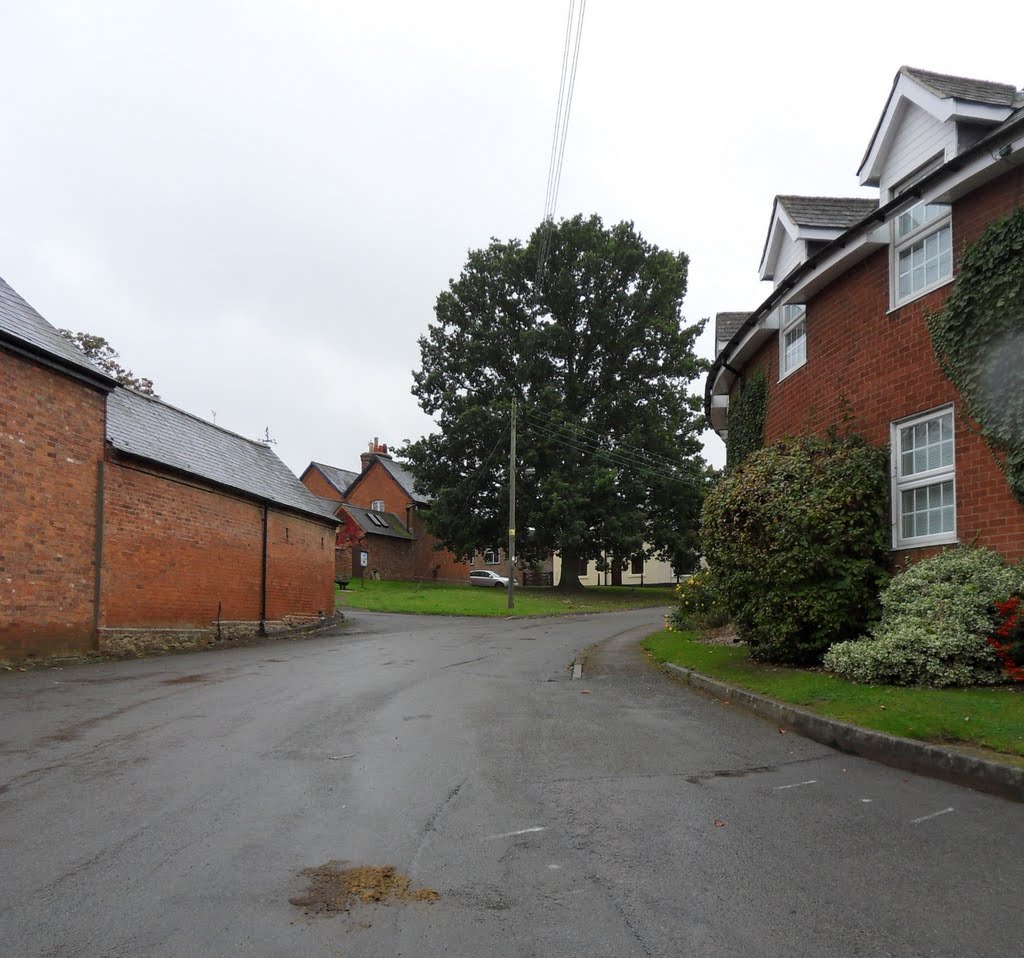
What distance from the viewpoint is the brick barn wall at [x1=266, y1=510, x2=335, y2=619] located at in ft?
79.7

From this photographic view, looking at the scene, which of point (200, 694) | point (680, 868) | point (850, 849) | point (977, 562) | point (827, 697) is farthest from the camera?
point (200, 694)

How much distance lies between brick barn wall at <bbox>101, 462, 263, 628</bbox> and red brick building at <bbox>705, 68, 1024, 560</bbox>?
1291 centimetres

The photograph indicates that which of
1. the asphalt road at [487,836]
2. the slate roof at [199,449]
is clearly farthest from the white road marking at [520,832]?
the slate roof at [199,449]

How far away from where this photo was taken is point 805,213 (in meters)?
15.3

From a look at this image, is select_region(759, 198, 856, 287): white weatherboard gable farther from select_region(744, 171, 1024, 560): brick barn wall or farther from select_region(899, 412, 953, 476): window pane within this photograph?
select_region(899, 412, 953, 476): window pane

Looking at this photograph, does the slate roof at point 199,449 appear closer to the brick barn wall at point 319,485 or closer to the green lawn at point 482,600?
the green lawn at point 482,600

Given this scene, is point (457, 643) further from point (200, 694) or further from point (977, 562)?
point (977, 562)

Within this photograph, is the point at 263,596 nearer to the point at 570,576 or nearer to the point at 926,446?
the point at 926,446

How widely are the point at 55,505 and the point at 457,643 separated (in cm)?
868

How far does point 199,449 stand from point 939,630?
1842 centimetres

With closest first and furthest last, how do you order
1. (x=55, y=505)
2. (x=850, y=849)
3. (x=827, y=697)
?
(x=850, y=849) → (x=827, y=697) → (x=55, y=505)

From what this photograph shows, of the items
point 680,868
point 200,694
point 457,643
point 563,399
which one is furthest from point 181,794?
point 563,399

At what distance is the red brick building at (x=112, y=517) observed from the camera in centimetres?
1410

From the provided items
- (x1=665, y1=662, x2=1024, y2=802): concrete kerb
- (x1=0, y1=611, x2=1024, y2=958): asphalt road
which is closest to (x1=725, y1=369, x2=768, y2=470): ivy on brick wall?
(x1=665, y1=662, x2=1024, y2=802): concrete kerb
